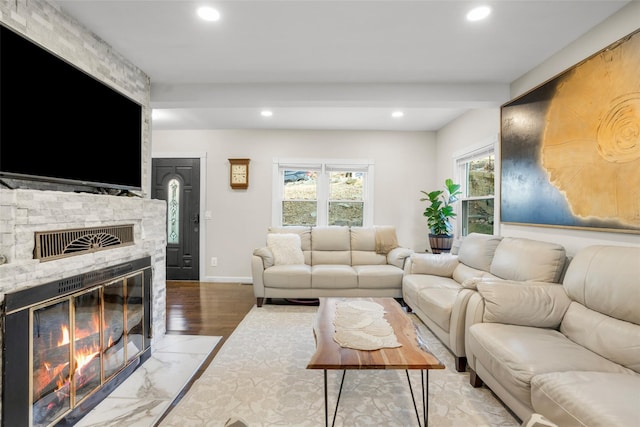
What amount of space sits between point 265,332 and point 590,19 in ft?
11.8

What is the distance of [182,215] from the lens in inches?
195

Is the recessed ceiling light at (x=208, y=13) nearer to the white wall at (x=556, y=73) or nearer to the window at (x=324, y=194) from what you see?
the white wall at (x=556, y=73)

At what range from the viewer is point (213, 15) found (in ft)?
6.63

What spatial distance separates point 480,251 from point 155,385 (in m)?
3.08

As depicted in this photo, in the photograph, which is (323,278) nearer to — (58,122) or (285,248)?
(285,248)

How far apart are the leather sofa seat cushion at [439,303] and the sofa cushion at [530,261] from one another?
0.46m

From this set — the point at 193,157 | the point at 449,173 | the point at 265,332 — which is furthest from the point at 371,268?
the point at 193,157

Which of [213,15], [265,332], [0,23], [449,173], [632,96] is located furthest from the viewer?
[449,173]

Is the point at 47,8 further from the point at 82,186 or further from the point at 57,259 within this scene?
the point at 57,259

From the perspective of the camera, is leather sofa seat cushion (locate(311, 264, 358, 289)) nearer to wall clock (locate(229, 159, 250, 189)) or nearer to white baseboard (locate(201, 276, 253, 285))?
white baseboard (locate(201, 276, 253, 285))

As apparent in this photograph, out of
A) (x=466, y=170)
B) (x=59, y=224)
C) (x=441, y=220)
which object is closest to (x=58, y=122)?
(x=59, y=224)

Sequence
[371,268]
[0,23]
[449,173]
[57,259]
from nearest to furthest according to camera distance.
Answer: [0,23] → [57,259] → [371,268] → [449,173]

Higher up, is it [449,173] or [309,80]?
[309,80]

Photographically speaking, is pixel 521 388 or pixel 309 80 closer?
pixel 521 388
